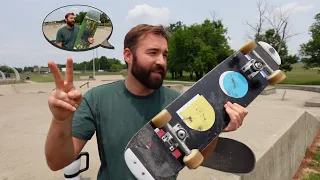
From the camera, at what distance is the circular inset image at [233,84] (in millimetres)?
1899

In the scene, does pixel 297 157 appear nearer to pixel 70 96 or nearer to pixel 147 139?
pixel 147 139

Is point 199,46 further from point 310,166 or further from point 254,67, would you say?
point 254,67

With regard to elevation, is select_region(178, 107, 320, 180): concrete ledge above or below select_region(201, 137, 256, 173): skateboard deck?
below

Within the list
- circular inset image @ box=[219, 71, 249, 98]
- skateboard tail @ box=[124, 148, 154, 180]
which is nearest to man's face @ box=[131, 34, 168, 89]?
skateboard tail @ box=[124, 148, 154, 180]

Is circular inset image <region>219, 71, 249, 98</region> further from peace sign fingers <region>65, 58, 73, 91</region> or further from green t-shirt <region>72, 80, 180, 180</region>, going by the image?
peace sign fingers <region>65, 58, 73, 91</region>

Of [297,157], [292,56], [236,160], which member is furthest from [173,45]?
[236,160]

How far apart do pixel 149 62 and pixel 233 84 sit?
2.40 ft

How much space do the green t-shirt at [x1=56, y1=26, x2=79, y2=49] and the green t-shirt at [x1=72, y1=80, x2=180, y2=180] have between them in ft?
15.2

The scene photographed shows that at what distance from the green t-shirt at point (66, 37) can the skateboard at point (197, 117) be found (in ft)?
15.1

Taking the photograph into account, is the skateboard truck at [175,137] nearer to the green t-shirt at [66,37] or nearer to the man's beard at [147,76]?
the man's beard at [147,76]

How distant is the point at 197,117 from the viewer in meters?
1.79

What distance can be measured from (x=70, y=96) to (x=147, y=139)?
1.95 ft

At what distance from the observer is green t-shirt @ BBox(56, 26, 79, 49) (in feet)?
19.4

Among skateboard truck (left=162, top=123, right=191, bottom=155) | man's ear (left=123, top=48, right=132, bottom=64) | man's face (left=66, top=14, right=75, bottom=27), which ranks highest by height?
man's face (left=66, top=14, right=75, bottom=27)
